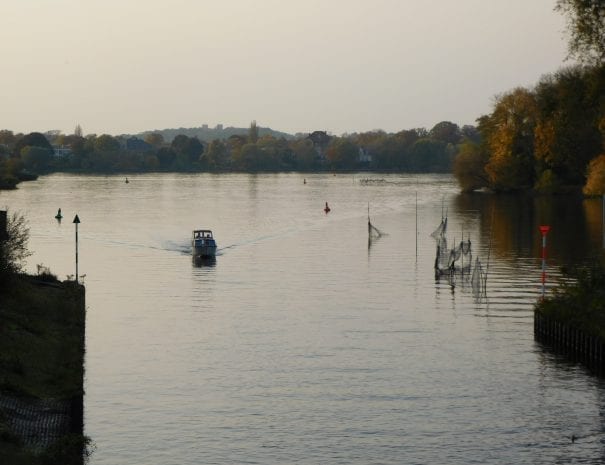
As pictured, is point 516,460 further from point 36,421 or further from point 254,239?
point 254,239

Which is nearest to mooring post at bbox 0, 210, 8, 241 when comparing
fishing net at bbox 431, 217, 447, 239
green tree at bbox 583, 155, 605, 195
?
fishing net at bbox 431, 217, 447, 239

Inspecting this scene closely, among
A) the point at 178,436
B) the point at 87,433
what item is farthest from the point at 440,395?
the point at 87,433

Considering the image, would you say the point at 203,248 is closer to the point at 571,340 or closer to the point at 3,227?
the point at 3,227

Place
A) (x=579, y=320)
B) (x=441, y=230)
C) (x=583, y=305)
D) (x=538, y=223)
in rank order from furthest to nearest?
(x=538, y=223), (x=441, y=230), (x=583, y=305), (x=579, y=320)

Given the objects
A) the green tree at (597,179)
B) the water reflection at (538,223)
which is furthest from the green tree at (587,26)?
the green tree at (597,179)

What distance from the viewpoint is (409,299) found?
7462 cm

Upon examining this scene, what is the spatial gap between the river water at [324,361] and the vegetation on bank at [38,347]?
5.20 feet

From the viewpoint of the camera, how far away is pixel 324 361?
54219mm

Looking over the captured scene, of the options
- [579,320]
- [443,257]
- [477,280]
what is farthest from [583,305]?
[443,257]

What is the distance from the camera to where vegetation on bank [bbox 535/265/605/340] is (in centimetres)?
5222

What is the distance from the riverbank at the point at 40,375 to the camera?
117 feet

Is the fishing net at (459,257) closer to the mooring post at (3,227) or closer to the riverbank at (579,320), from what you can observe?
the riverbank at (579,320)

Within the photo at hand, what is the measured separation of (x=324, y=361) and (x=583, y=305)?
515 inches

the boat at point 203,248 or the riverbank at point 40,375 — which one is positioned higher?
the boat at point 203,248
